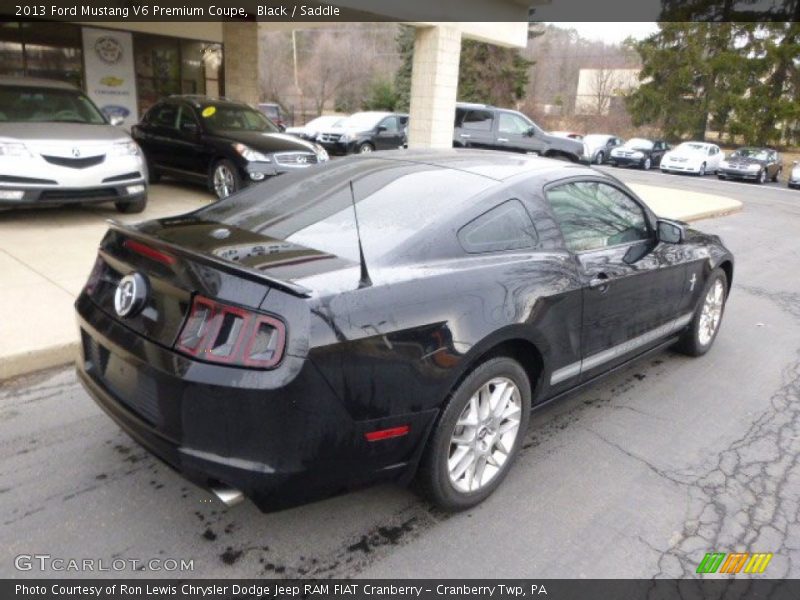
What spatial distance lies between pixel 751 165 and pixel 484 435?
27592mm

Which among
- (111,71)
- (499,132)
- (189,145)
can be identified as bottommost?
(189,145)

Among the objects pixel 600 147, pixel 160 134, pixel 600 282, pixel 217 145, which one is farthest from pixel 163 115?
pixel 600 147

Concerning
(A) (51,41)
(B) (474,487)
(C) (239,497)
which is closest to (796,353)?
→ (B) (474,487)

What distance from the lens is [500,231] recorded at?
3.07 meters

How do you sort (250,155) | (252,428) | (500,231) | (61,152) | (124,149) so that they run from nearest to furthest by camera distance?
(252,428) → (500,231) → (61,152) → (124,149) → (250,155)

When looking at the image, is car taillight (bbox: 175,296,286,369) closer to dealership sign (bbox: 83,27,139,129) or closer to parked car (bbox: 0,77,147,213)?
parked car (bbox: 0,77,147,213)

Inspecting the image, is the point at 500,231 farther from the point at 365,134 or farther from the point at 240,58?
the point at 365,134

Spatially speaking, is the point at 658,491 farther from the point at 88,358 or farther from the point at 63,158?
the point at 63,158

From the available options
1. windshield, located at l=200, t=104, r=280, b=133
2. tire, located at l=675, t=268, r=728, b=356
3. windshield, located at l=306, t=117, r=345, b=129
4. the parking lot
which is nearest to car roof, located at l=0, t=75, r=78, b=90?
windshield, located at l=200, t=104, r=280, b=133

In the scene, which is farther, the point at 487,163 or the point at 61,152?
the point at 61,152

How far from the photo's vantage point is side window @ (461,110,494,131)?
679 inches

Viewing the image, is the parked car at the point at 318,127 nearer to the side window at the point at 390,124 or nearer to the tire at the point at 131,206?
the side window at the point at 390,124

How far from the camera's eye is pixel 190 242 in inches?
105

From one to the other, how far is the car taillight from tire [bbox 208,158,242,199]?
293 inches
